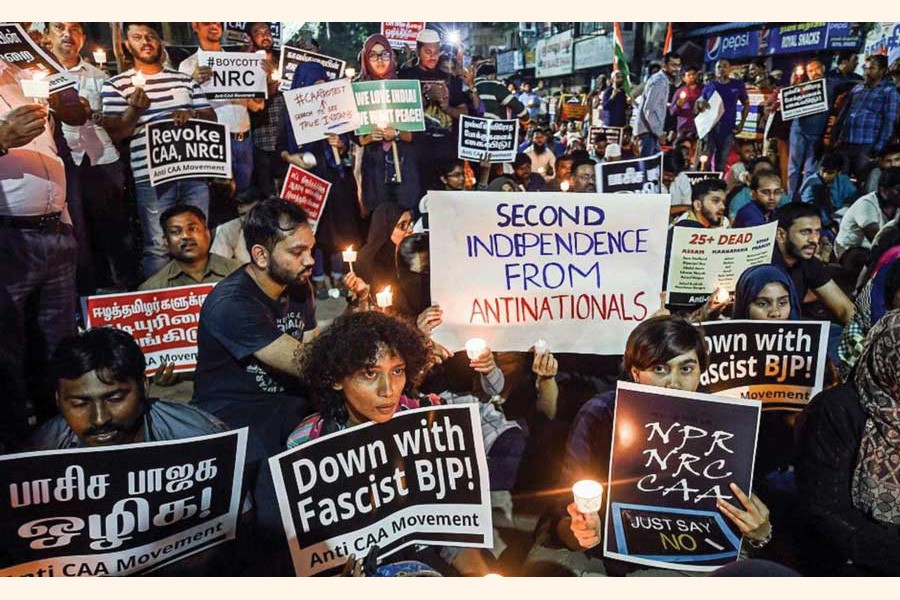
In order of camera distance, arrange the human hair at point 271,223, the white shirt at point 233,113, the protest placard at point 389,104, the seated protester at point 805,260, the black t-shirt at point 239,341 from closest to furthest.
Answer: the black t-shirt at point 239,341 < the human hair at point 271,223 < the seated protester at point 805,260 < the white shirt at point 233,113 < the protest placard at point 389,104

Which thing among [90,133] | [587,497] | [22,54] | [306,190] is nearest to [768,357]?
[587,497]

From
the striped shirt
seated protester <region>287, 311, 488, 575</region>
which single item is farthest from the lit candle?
the striped shirt

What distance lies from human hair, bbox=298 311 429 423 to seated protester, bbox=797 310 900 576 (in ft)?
→ 5.17

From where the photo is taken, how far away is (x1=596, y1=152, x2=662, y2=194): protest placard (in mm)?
5707

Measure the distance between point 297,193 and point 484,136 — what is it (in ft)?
8.94

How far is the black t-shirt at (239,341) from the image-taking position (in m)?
2.98

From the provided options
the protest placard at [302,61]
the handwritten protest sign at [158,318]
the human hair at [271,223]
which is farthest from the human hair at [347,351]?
the protest placard at [302,61]

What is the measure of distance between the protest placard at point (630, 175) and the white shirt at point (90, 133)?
3.98 metres

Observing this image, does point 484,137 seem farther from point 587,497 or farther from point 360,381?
Answer: point 587,497

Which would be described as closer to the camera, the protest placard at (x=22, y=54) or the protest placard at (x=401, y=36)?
the protest placard at (x=22, y=54)

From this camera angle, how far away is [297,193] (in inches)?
210

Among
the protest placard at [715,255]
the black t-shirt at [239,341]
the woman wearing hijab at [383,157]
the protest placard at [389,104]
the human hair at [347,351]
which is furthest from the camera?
the woman wearing hijab at [383,157]

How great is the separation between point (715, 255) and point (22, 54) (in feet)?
13.0

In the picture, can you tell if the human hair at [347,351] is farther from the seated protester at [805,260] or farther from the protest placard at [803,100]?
the protest placard at [803,100]
